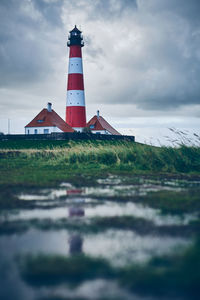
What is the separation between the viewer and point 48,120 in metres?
42.9

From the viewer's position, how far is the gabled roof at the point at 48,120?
4186 centimetres

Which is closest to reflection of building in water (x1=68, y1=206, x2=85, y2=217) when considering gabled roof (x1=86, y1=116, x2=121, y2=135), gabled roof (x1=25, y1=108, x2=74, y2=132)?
gabled roof (x1=25, y1=108, x2=74, y2=132)

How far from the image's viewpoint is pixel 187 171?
9.39m

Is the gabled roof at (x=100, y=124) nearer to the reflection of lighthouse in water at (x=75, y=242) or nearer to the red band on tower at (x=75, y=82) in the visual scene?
the red band on tower at (x=75, y=82)

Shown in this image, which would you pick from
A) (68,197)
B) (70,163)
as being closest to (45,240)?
(68,197)

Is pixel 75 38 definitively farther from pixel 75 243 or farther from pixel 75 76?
pixel 75 243

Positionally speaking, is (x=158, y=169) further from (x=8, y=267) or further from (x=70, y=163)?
(x=8, y=267)

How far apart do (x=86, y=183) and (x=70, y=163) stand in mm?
5244

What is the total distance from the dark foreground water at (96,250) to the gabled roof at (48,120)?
37202 millimetres

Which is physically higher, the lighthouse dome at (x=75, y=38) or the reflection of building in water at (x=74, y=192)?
the lighthouse dome at (x=75, y=38)

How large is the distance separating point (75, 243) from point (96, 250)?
25cm

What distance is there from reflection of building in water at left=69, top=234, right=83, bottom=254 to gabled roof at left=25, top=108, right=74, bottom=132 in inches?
1503

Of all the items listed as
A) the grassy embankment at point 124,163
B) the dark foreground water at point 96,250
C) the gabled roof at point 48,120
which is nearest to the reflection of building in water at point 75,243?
the dark foreground water at point 96,250

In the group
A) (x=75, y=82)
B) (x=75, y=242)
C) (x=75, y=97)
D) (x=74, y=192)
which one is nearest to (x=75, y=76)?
(x=75, y=82)
